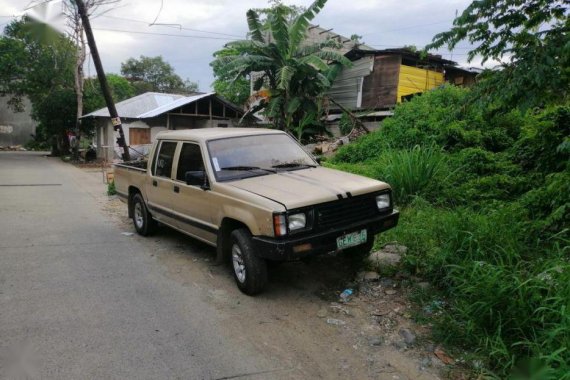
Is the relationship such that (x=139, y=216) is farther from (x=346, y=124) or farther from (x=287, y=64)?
(x=346, y=124)

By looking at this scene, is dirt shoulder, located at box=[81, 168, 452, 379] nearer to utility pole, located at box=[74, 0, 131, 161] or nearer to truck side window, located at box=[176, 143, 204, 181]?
truck side window, located at box=[176, 143, 204, 181]

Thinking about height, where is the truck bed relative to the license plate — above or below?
above

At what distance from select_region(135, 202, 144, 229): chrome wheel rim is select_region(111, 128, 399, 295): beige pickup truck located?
0.81 m

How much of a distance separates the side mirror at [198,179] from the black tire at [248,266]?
30.0 inches

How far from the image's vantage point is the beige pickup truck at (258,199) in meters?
4.20

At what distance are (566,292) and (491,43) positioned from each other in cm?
257

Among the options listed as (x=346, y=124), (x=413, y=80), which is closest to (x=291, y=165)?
(x=346, y=124)

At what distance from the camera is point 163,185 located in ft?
19.9

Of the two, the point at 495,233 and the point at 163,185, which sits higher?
the point at 163,185

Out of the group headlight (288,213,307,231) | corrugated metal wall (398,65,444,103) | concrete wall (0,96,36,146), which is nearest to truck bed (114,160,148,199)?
headlight (288,213,307,231)

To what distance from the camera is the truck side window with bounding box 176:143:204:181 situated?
5423mm

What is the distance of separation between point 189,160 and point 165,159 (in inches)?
29.3

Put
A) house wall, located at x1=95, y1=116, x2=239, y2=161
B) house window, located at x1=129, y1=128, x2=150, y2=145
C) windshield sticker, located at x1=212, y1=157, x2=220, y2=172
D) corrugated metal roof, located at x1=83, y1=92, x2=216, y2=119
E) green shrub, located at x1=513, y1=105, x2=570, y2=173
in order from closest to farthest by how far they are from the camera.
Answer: windshield sticker, located at x1=212, y1=157, x2=220, y2=172
green shrub, located at x1=513, y1=105, x2=570, y2=173
corrugated metal roof, located at x1=83, y1=92, x2=216, y2=119
house window, located at x1=129, y1=128, x2=150, y2=145
house wall, located at x1=95, y1=116, x2=239, y2=161

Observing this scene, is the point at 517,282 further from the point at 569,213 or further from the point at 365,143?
the point at 365,143
